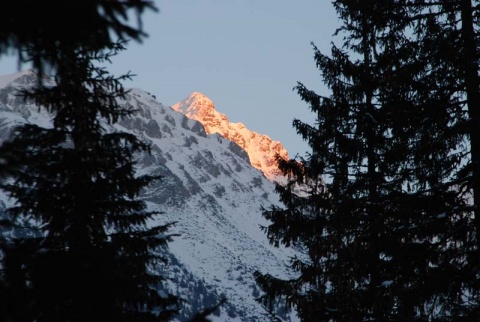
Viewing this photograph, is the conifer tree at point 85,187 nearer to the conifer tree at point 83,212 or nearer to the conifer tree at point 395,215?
the conifer tree at point 83,212

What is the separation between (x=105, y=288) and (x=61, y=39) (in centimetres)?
318

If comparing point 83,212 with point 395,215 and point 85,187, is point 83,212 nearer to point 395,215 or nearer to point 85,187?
point 85,187

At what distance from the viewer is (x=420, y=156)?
7.87 meters

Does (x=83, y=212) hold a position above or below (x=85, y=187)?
below

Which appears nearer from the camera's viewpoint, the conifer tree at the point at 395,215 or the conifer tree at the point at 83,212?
the conifer tree at the point at 83,212

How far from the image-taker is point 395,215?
7668mm

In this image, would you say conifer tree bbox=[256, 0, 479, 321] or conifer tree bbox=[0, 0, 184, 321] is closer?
conifer tree bbox=[0, 0, 184, 321]

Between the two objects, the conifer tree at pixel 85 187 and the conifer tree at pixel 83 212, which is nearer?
the conifer tree at pixel 83 212

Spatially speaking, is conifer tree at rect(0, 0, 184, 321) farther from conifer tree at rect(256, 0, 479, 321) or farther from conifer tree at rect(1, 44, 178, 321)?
conifer tree at rect(256, 0, 479, 321)

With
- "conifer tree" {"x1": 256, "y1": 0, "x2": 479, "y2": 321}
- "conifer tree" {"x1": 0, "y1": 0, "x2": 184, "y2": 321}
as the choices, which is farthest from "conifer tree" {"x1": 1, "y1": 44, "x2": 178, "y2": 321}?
"conifer tree" {"x1": 256, "y1": 0, "x2": 479, "y2": 321}

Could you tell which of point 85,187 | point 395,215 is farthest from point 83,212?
point 395,215

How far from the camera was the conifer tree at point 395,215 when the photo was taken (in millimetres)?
7156

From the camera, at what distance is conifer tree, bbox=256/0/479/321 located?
23.5 ft

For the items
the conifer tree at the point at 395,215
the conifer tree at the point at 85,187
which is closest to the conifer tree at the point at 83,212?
the conifer tree at the point at 85,187
